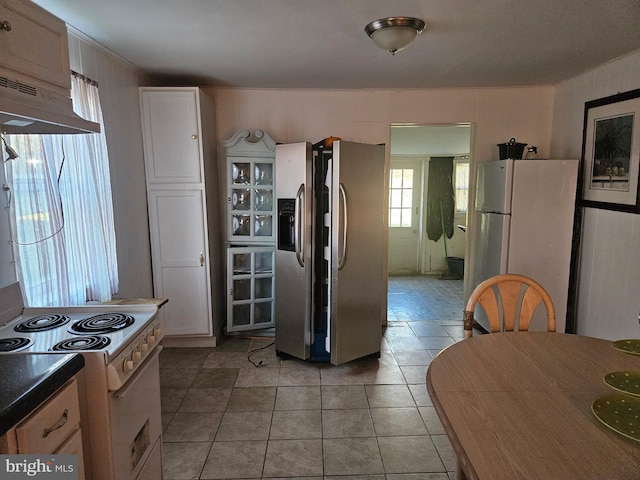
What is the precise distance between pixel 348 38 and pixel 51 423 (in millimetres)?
2430

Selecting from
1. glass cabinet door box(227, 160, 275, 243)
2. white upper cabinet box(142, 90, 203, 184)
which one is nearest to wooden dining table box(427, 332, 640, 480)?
glass cabinet door box(227, 160, 275, 243)

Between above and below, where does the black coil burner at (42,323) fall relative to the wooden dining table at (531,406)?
above

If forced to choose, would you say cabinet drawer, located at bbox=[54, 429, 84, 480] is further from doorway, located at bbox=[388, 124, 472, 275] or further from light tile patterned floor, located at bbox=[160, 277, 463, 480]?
doorway, located at bbox=[388, 124, 472, 275]

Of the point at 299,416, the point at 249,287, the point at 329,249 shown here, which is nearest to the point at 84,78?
the point at 329,249

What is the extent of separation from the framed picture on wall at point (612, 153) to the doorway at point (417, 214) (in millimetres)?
3145

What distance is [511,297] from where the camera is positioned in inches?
77.2

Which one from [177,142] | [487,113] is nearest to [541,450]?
[177,142]

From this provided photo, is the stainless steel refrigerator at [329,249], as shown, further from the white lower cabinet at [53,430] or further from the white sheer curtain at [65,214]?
the white lower cabinet at [53,430]

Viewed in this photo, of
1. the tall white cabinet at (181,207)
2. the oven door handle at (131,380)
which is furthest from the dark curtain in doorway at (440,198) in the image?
the oven door handle at (131,380)

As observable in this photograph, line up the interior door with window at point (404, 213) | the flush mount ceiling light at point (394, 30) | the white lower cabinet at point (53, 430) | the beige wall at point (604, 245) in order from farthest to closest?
the interior door with window at point (404, 213) < the beige wall at point (604, 245) < the flush mount ceiling light at point (394, 30) < the white lower cabinet at point (53, 430)

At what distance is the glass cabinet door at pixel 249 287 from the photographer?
381cm

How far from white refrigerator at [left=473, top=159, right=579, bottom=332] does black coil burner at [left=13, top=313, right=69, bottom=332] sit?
10.6 feet

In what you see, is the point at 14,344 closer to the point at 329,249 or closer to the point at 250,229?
the point at 329,249

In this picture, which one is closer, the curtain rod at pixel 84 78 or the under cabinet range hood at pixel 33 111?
the under cabinet range hood at pixel 33 111
